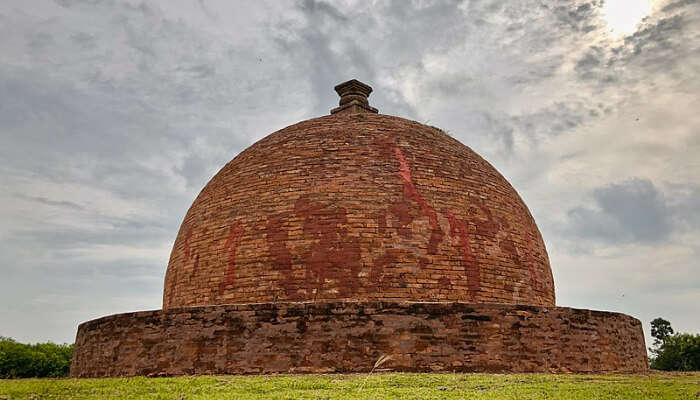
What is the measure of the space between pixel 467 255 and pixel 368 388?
4.32 metres

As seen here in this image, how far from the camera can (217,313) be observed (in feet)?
27.4

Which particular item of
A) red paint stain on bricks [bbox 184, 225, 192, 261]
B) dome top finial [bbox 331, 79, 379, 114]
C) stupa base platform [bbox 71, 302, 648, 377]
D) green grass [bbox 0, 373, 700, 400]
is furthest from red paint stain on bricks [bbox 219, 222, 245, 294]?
dome top finial [bbox 331, 79, 379, 114]

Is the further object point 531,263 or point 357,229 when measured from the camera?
point 531,263

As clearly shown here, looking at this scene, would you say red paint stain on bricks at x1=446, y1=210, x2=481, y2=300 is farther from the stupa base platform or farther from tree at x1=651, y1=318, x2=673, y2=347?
tree at x1=651, y1=318, x2=673, y2=347

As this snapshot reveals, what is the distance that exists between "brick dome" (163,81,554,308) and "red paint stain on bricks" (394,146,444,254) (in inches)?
0.8

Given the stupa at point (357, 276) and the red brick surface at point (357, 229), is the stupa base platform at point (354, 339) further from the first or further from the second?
the red brick surface at point (357, 229)

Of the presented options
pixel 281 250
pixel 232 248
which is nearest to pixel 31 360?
pixel 232 248

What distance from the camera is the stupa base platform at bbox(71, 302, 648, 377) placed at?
7.91 metres

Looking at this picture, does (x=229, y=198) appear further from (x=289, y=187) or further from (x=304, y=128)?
(x=304, y=128)

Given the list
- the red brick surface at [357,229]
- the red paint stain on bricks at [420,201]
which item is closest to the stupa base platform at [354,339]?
the red brick surface at [357,229]

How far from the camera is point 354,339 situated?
312 inches

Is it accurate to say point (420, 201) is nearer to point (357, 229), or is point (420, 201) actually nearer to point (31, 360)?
point (357, 229)

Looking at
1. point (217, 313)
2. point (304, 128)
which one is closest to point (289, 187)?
point (304, 128)

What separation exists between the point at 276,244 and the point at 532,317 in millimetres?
4115
